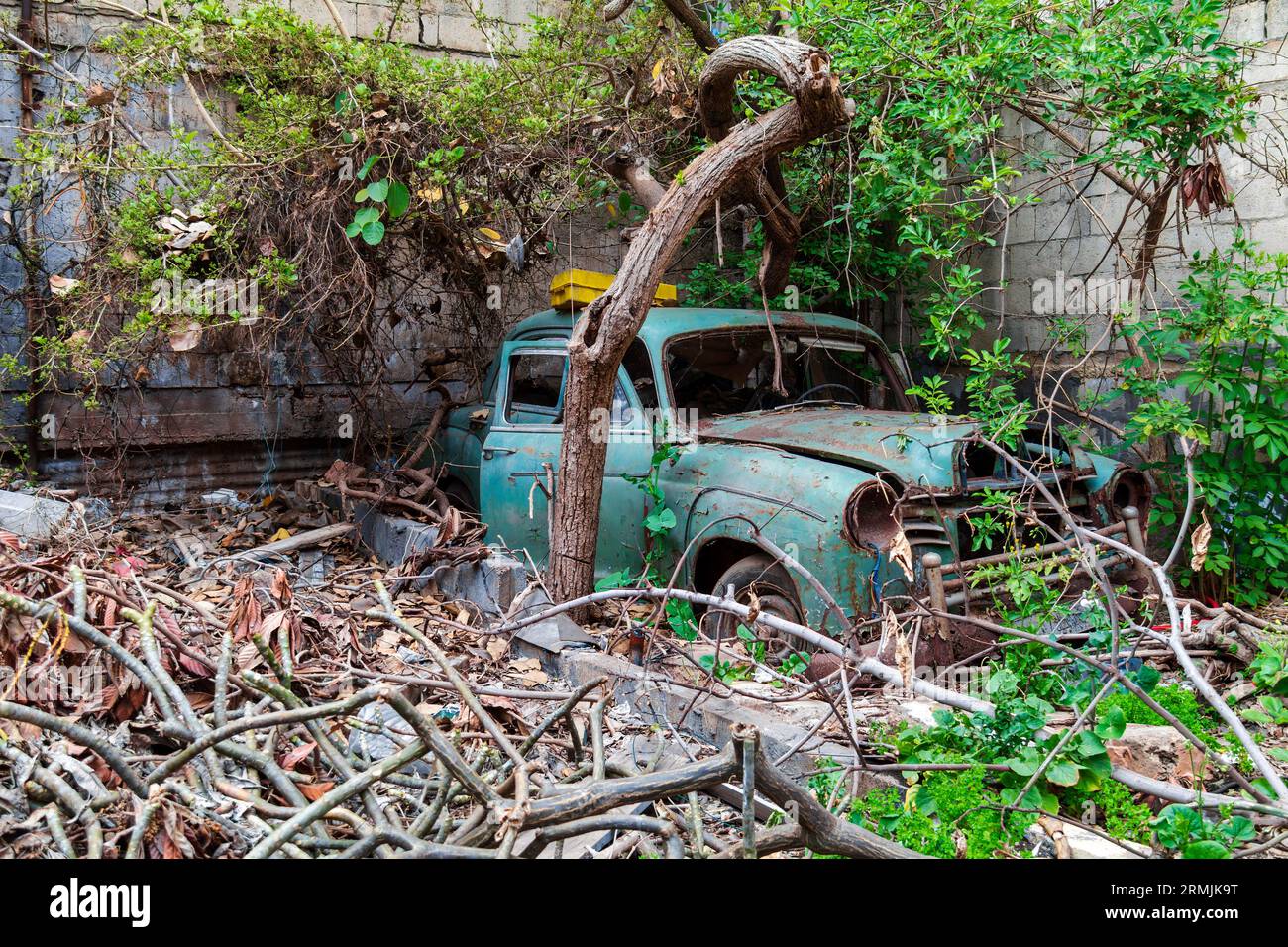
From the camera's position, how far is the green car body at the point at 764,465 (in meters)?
4.31

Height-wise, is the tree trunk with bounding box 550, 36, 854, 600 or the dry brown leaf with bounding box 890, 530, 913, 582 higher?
the tree trunk with bounding box 550, 36, 854, 600

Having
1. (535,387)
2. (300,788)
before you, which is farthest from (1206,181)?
(300,788)

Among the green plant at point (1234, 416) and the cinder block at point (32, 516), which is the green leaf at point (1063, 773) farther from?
the cinder block at point (32, 516)

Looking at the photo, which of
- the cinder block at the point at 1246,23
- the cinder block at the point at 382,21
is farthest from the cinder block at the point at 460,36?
the cinder block at the point at 1246,23

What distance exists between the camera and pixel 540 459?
5785mm

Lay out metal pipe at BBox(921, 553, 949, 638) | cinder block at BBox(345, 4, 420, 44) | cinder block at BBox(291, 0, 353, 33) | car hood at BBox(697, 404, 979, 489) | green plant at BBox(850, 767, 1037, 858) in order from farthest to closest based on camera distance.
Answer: cinder block at BBox(345, 4, 420, 44), cinder block at BBox(291, 0, 353, 33), car hood at BBox(697, 404, 979, 489), metal pipe at BBox(921, 553, 949, 638), green plant at BBox(850, 767, 1037, 858)

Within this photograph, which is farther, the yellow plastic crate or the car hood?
the yellow plastic crate

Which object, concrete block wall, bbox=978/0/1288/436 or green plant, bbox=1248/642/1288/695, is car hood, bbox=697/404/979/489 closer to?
concrete block wall, bbox=978/0/1288/436

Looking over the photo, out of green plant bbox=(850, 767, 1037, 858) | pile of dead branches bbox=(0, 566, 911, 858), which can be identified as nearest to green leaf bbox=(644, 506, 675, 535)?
pile of dead branches bbox=(0, 566, 911, 858)

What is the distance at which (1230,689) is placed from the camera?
3887mm

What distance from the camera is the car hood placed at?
4453 mm

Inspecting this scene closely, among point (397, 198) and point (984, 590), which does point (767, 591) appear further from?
point (397, 198)

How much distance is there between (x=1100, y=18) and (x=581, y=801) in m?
5.36

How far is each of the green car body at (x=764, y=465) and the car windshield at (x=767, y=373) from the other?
0.03 feet
